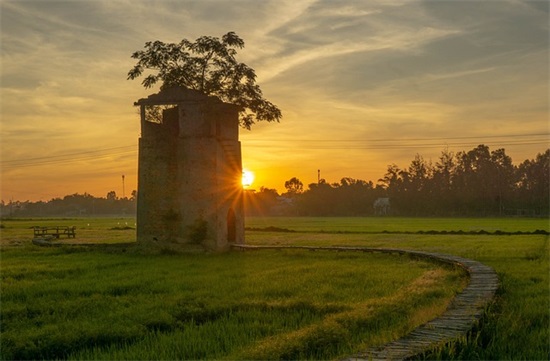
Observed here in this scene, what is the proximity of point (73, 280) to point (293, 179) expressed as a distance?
132394mm

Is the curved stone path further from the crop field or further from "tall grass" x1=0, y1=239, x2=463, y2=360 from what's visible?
"tall grass" x1=0, y1=239, x2=463, y2=360

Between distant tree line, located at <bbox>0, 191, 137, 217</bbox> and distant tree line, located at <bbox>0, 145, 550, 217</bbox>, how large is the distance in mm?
70544

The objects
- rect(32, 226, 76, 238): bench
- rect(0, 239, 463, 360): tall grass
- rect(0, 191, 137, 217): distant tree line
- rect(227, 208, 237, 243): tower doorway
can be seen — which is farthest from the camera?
rect(0, 191, 137, 217): distant tree line

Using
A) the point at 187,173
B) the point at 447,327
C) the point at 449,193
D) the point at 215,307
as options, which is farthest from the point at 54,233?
the point at 449,193

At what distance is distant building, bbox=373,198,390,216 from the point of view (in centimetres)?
10659

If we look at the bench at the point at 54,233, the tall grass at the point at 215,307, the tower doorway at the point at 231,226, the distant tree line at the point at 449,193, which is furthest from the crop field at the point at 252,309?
the distant tree line at the point at 449,193

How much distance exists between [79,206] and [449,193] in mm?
127387

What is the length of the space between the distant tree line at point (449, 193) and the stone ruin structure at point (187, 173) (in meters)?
69.4

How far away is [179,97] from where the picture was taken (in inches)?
1041

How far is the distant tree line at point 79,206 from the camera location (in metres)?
182

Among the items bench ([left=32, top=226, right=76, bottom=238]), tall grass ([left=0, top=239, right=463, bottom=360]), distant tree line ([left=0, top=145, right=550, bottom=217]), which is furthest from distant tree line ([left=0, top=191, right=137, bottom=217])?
tall grass ([left=0, top=239, right=463, bottom=360])

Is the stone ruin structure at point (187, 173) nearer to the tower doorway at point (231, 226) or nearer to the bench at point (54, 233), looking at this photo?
the tower doorway at point (231, 226)

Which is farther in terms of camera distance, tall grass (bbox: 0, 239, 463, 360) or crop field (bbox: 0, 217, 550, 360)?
tall grass (bbox: 0, 239, 463, 360)

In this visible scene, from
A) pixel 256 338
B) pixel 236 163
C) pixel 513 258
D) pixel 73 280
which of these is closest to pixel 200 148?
pixel 236 163
